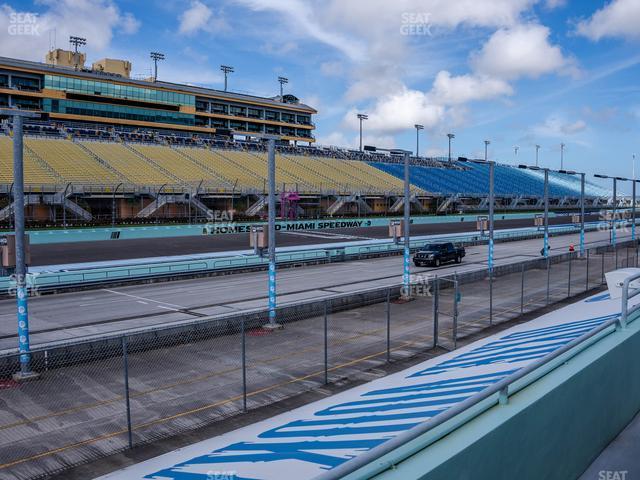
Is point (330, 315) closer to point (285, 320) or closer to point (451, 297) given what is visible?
point (285, 320)

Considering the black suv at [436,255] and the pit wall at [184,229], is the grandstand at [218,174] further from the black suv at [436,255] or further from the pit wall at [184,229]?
the black suv at [436,255]

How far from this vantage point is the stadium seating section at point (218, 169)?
58375 millimetres

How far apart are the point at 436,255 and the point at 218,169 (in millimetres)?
42077

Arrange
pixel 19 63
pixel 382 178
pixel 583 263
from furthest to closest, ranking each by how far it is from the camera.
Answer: pixel 382 178, pixel 19 63, pixel 583 263

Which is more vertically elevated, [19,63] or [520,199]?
[19,63]

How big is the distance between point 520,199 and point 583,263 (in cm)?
6955

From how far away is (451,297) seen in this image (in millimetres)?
24250

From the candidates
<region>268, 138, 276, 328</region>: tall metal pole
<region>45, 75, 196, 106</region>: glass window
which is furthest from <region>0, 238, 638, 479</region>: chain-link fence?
<region>45, 75, 196, 106</region>: glass window

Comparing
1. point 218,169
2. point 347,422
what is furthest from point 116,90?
point 347,422

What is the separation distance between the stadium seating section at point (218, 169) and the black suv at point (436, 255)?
107ft

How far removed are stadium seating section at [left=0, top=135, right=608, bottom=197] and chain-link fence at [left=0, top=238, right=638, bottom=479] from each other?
41758 mm

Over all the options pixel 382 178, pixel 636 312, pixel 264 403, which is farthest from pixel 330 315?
pixel 382 178

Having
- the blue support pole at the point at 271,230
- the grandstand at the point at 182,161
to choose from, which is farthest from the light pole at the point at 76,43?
the blue support pole at the point at 271,230

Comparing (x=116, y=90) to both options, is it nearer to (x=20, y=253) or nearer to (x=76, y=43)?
(x=76, y=43)
